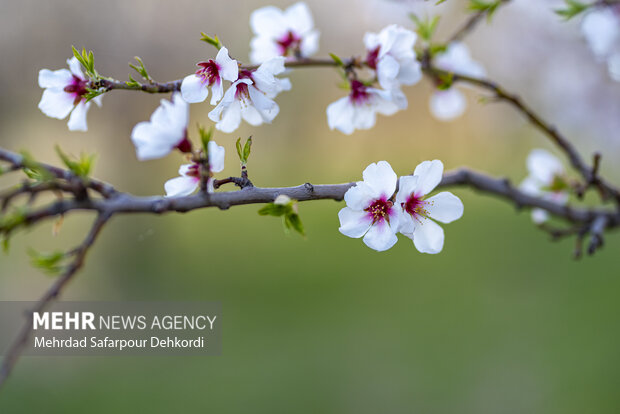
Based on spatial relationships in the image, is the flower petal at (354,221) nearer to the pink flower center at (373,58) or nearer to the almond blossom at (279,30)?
the pink flower center at (373,58)

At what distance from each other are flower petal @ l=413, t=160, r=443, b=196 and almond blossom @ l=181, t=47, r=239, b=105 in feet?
0.94

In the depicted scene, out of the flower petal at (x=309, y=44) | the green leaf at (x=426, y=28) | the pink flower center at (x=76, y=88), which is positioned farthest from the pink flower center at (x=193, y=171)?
the green leaf at (x=426, y=28)

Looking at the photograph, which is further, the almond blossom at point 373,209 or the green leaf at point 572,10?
the green leaf at point 572,10

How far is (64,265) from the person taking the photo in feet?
2.62

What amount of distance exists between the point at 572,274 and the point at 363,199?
4.20m

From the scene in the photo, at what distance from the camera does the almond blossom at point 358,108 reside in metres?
0.94

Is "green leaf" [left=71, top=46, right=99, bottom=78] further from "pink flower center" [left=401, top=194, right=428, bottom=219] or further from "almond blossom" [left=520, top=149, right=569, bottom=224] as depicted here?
"almond blossom" [left=520, top=149, right=569, bottom=224]

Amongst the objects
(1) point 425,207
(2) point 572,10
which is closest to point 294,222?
(1) point 425,207

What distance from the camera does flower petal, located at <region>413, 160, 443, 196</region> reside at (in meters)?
0.75

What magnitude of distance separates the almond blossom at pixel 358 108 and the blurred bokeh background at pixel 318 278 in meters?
0.83

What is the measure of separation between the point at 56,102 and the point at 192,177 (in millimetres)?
265

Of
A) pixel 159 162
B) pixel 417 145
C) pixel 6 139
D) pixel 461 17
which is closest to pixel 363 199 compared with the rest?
pixel 6 139

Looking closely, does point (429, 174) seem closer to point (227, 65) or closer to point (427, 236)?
point (427, 236)

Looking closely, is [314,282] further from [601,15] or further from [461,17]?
[601,15]
